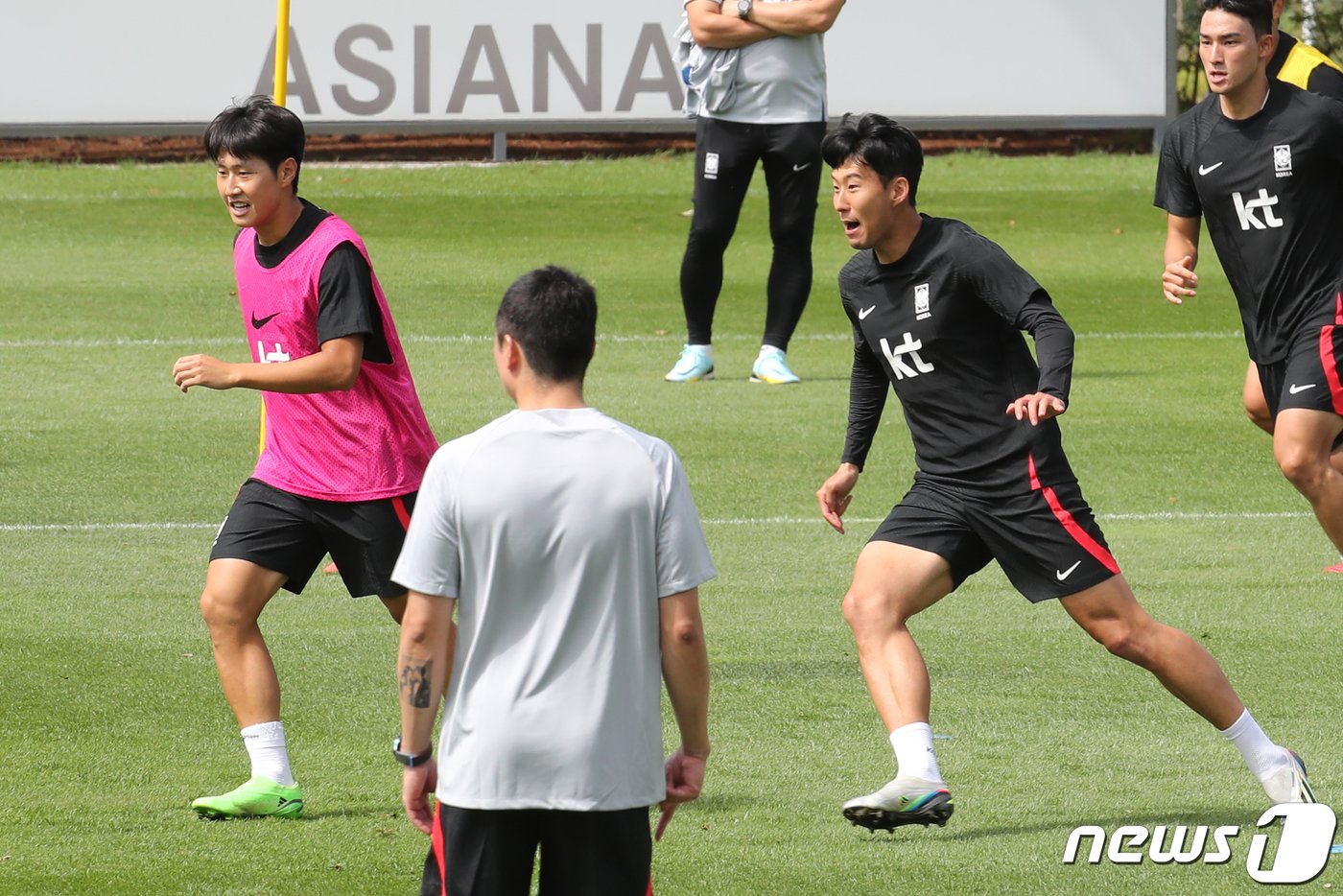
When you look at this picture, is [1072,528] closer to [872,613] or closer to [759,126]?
[872,613]

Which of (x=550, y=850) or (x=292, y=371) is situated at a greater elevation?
(x=292, y=371)

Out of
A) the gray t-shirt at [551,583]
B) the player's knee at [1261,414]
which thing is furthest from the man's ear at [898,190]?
the player's knee at [1261,414]

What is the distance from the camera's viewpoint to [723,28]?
1278cm

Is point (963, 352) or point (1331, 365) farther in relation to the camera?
point (1331, 365)

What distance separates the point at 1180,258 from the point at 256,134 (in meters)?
3.38

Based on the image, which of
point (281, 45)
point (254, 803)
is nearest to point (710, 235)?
point (281, 45)

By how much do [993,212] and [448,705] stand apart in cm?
1752

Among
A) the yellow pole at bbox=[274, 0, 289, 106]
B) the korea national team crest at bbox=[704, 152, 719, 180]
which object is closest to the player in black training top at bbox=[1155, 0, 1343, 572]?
the yellow pole at bbox=[274, 0, 289, 106]

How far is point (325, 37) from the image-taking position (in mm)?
21609

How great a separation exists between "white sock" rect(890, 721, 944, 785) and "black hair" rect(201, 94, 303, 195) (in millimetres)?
2210

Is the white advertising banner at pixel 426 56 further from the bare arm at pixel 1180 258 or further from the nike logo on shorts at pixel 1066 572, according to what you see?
the nike logo on shorts at pixel 1066 572

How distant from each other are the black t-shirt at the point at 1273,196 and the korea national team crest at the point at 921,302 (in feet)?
6.71

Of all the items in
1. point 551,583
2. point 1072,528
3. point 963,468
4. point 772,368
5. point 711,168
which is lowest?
point 772,368

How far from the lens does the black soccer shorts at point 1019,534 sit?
228 inches
